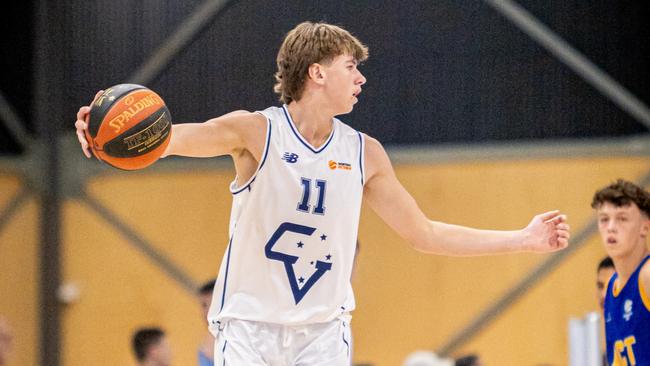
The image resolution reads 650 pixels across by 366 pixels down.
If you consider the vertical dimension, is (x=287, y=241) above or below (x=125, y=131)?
below

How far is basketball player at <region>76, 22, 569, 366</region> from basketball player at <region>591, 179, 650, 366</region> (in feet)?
7.09

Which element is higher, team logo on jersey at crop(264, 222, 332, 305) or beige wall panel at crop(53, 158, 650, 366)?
beige wall panel at crop(53, 158, 650, 366)

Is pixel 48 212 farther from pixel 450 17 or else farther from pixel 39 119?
pixel 450 17

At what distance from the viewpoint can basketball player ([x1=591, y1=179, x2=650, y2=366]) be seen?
5.67m

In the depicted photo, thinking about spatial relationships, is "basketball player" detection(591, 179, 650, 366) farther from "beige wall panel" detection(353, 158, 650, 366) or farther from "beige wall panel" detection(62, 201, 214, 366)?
"beige wall panel" detection(62, 201, 214, 366)

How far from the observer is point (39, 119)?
10188mm

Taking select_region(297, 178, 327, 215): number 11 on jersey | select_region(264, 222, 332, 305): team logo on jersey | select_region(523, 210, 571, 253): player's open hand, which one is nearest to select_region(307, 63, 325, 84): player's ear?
select_region(297, 178, 327, 215): number 11 on jersey

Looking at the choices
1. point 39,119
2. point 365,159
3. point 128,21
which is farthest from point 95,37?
point 365,159

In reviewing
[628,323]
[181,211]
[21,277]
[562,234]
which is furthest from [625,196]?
[21,277]

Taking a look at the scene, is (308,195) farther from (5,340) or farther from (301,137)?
(5,340)

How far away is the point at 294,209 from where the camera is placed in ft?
13.4

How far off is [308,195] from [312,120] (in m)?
0.36

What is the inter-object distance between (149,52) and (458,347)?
412 cm

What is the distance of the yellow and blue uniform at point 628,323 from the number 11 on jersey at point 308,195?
244cm
